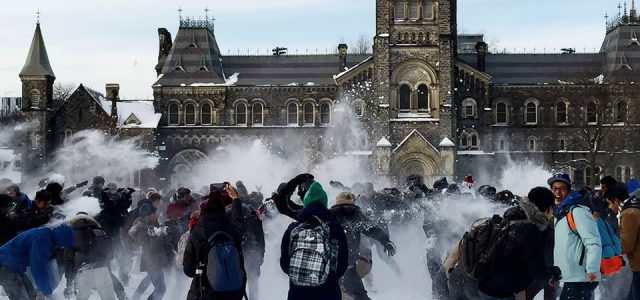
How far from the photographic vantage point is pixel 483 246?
23.6 ft

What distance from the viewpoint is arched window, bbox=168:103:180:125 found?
48.6 meters

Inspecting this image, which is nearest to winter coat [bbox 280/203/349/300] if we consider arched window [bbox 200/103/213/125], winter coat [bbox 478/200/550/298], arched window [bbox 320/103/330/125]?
winter coat [bbox 478/200/550/298]

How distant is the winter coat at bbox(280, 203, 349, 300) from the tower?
44.0 m

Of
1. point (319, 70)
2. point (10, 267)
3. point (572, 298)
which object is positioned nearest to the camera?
point (572, 298)

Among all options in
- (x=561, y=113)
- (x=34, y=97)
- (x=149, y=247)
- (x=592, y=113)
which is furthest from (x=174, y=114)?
(x=149, y=247)

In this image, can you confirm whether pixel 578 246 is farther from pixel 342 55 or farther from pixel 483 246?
pixel 342 55

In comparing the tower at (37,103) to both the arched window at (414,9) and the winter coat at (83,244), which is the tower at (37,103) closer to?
the arched window at (414,9)

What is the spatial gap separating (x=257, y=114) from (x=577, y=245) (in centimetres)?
4172

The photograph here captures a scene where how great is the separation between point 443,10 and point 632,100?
13004 millimetres

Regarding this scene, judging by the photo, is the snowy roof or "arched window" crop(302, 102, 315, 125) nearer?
the snowy roof

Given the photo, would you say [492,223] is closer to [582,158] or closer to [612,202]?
[612,202]

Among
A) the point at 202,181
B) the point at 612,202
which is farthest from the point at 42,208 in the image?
the point at 202,181

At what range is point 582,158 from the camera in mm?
47344

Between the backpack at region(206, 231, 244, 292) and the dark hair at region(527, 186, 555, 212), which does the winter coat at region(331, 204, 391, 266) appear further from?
the dark hair at region(527, 186, 555, 212)
